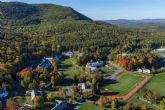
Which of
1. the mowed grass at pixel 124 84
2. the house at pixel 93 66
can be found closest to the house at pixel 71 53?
the house at pixel 93 66

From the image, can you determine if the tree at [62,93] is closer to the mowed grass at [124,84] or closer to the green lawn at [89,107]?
the green lawn at [89,107]

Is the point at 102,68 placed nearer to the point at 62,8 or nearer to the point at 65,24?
the point at 65,24

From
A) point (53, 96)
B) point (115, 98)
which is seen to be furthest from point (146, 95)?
point (53, 96)

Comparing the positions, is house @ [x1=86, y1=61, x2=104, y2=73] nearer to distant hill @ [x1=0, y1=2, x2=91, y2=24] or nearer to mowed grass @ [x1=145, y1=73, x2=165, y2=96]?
mowed grass @ [x1=145, y1=73, x2=165, y2=96]

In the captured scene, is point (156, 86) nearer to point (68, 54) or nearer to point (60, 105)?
point (60, 105)

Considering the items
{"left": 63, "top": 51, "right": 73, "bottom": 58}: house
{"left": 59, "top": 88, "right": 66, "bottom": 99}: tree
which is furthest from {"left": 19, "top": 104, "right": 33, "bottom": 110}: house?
{"left": 63, "top": 51, "right": 73, "bottom": 58}: house

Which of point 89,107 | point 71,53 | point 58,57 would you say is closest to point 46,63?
point 58,57
